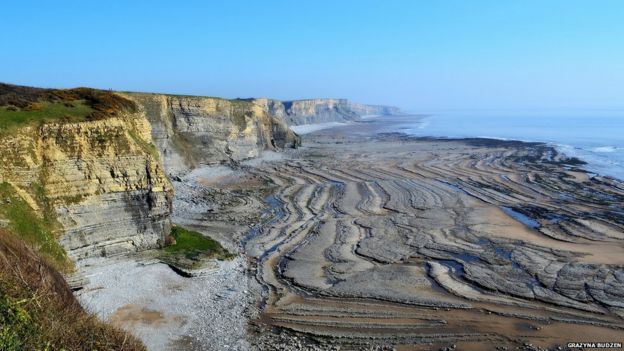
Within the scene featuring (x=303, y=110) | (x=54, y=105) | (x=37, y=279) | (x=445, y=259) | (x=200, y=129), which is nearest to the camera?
(x=37, y=279)

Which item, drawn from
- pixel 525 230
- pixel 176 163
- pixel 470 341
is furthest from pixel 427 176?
pixel 470 341

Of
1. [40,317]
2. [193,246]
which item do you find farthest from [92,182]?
[40,317]

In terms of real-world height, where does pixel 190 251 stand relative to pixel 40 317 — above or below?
below

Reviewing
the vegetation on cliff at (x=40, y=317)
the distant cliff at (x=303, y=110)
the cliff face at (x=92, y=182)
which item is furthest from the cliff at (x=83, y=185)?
the distant cliff at (x=303, y=110)

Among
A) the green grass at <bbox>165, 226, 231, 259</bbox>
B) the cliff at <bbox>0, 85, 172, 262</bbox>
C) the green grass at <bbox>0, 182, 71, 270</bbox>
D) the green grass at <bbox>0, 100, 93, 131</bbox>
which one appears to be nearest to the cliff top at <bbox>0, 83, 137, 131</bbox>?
the green grass at <bbox>0, 100, 93, 131</bbox>

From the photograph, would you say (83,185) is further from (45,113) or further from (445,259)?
(445,259)
